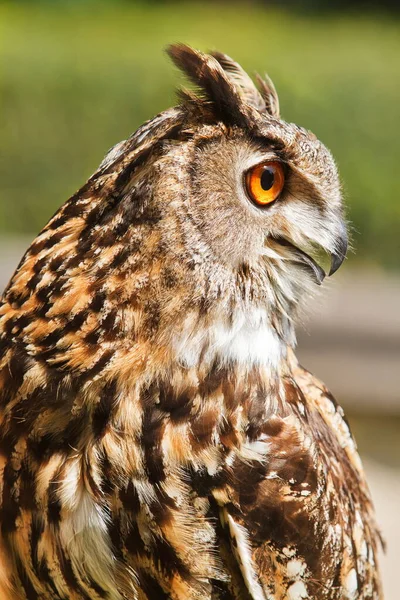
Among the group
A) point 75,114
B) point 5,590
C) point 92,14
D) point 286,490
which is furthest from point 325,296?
point 92,14

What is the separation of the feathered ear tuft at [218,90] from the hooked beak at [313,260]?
0.89 feet

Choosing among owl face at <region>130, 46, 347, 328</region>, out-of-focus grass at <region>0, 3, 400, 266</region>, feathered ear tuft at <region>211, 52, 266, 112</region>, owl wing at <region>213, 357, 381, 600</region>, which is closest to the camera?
owl face at <region>130, 46, 347, 328</region>

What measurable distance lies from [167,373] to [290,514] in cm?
38

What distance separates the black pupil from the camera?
67.1 inches

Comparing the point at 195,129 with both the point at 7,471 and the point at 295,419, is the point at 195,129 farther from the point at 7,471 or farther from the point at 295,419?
the point at 7,471

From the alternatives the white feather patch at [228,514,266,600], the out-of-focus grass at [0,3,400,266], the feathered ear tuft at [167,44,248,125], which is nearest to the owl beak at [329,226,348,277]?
the feathered ear tuft at [167,44,248,125]

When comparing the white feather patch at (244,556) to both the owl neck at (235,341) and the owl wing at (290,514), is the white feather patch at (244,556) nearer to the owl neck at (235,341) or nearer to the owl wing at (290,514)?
the owl wing at (290,514)

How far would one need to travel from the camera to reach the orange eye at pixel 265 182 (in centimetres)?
170

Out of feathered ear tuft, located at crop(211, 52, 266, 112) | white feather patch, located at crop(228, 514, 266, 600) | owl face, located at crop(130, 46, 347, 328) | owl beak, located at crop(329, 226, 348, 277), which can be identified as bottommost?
white feather patch, located at crop(228, 514, 266, 600)

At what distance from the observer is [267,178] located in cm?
171

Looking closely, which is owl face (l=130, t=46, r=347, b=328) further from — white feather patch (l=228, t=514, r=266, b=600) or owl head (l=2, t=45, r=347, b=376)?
white feather patch (l=228, t=514, r=266, b=600)

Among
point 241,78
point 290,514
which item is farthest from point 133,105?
point 290,514

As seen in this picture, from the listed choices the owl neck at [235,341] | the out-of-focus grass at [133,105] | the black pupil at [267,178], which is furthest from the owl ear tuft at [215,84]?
the out-of-focus grass at [133,105]

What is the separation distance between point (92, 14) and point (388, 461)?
7.77 meters
